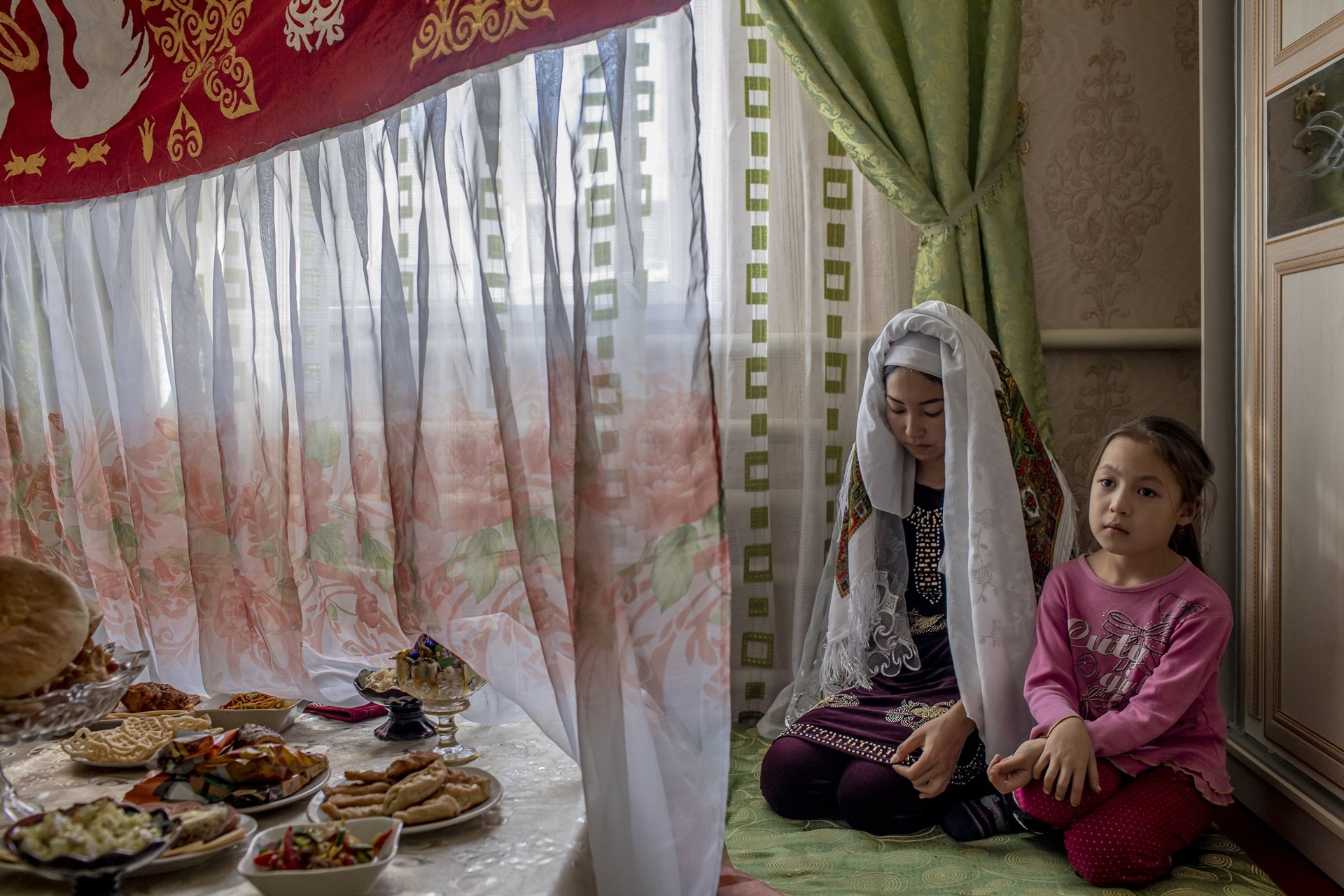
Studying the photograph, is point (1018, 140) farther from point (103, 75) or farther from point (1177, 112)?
point (103, 75)

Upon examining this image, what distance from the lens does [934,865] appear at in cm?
146

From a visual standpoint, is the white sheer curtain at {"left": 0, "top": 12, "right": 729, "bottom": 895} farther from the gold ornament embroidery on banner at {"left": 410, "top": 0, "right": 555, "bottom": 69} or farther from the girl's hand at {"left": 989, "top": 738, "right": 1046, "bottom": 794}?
the girl's hand at {"left": 989, "top": 738, "right": 1046, "bottom": 794}

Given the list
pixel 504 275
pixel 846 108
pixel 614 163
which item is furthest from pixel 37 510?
pixel 846 108

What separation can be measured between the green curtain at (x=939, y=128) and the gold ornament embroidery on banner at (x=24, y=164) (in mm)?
1367

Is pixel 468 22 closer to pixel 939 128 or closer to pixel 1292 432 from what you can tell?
pixel 939 128

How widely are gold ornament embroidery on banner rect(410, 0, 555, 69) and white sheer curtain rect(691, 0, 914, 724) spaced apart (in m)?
1.06

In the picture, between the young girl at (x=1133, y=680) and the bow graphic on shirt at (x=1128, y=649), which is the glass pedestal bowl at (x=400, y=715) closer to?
the young girl at (x=1133, y=680)

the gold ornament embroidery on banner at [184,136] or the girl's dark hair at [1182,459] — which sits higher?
the gold ornament embroidery on banner at [184,136]

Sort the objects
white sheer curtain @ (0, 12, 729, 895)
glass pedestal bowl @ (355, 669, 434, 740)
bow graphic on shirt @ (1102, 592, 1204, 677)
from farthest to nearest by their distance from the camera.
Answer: bow graphic on shirt @ (1102, 592, 1204, 677) < glass pedestal bowl @ (355, 669, 434, 740) < white sheer curtain @ (0, 12, 729, 895)

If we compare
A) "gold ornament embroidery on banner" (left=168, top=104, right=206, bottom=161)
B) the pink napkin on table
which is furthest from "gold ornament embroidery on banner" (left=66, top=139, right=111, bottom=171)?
the pink napkin on table

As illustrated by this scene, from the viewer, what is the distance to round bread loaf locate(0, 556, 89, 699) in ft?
2.81

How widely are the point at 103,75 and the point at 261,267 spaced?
432 millimetres

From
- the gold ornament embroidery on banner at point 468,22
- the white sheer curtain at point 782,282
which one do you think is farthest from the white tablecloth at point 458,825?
the white sheer curtain at point 782,282

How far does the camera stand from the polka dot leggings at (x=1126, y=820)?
54.2 inches
